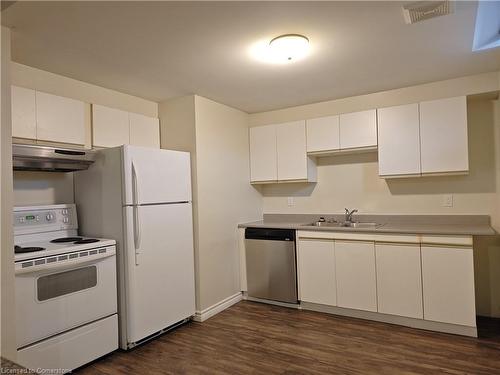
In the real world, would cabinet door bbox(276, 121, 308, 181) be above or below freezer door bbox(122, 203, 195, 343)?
above

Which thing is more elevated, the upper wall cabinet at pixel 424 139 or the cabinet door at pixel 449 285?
the upper wall cabinet at pixel 424 139

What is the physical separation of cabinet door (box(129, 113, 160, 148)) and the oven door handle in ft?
4.11

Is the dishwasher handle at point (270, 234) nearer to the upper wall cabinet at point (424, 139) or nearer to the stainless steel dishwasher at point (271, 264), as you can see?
the stainless steel dishwasher at point (271, 264)

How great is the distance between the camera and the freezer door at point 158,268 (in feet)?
8.68

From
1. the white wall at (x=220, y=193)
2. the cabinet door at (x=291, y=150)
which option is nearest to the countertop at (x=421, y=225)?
the white wall at (x=220, y=193)

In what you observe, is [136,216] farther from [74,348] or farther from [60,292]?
[74,348]

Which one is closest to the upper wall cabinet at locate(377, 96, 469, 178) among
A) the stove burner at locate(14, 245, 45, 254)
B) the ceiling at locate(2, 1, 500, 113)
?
the ceiling at locate(2, 1, 500, 113)

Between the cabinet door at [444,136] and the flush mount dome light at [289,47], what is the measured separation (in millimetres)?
1516

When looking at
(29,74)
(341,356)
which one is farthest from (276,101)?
(341,356)

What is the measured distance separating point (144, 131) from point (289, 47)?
6.05 feet

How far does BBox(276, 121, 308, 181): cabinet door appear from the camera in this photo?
3797 mm

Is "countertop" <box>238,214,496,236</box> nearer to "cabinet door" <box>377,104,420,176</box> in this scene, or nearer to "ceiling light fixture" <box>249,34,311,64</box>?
"cabinet door" <box>377,104,420,176</box>

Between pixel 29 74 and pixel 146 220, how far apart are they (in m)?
1.45

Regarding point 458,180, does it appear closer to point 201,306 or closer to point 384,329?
point 384,329
